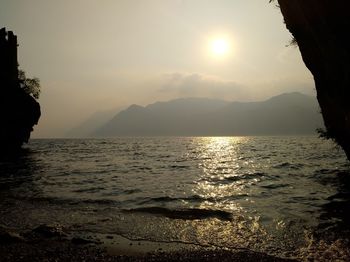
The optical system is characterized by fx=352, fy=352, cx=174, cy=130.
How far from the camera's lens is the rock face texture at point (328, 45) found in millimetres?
14916

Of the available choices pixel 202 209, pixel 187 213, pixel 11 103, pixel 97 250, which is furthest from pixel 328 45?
pixel 11 103

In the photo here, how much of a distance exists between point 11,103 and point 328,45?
5268cm

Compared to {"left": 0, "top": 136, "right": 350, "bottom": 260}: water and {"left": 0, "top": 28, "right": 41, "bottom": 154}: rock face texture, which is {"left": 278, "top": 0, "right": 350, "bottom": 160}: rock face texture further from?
{"left": 0, "top": 28, "right": 41, "bottom": 154}: rock face texture

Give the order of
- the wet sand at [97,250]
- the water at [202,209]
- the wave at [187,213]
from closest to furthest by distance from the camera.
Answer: the wet sand at [97,250] → the water at [202,209] → the wave at [187,213]

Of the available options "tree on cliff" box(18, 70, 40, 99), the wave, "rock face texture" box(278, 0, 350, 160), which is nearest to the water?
the wave

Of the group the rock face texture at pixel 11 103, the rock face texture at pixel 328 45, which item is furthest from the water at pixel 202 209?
the rock face texture at pixel 11 103

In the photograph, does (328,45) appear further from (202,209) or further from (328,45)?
(202,209)

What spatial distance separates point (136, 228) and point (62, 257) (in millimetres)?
3979

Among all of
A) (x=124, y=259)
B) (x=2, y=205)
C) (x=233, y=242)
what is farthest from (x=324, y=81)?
(x=2, y=205)

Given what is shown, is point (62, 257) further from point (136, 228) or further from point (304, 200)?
point (304, 200)

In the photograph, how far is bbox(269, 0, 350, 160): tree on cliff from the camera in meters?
14.9

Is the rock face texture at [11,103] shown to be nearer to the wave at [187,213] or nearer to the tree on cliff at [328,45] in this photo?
the wave at [187,213]

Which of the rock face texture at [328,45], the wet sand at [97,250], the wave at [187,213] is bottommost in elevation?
the wave at [187,213]

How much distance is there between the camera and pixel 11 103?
5688 cm
